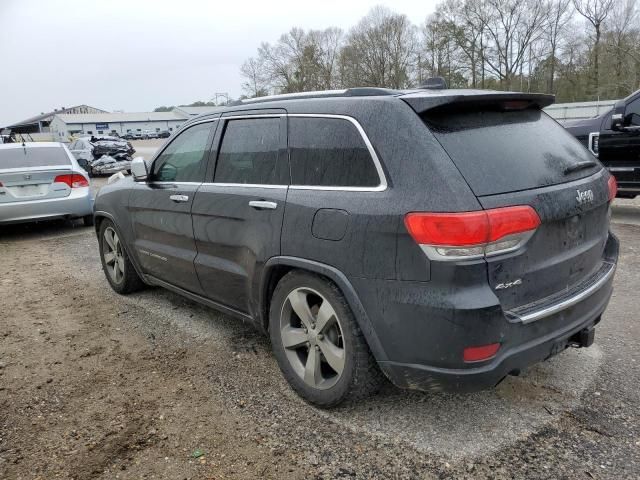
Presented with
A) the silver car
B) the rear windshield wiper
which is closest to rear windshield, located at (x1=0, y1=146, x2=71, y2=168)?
the silver car

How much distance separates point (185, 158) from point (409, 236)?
7.65 feet

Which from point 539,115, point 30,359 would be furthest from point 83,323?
point 539,115

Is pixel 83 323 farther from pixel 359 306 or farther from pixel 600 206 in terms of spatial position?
pixel 600 206

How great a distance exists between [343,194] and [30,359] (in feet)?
9.16

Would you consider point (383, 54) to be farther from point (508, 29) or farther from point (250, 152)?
point (250, 152)

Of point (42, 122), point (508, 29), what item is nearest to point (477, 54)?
point (508, 29)

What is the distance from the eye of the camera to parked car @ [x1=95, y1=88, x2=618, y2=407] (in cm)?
240

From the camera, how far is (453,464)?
2.57 meters

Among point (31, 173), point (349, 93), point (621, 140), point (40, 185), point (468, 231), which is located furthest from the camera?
point (40, 185)

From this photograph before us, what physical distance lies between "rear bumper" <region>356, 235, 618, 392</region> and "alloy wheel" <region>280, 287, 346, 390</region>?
1.07ft

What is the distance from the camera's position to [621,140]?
307 inches

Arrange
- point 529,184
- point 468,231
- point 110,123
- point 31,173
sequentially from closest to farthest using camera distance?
point 468,231 < point 529,184 < point 31,173 < point 110,123

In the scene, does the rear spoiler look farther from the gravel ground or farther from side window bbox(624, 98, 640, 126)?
side window bbox(624, 98, 640, 126)

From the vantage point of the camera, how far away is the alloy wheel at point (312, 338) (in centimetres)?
290
